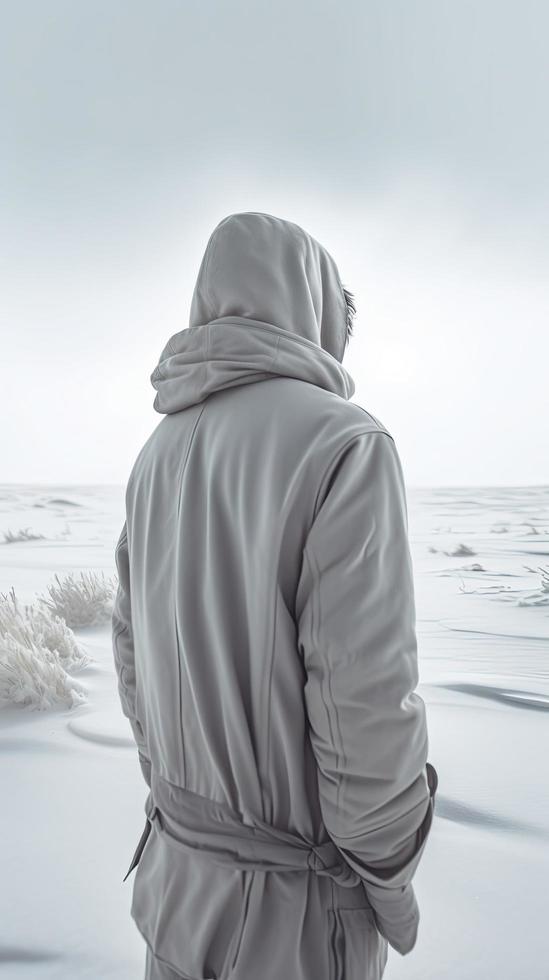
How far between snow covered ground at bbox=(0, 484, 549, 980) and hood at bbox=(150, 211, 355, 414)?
1.24 metres

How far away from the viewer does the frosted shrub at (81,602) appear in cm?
318

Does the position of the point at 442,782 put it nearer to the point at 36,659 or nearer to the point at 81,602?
the point at 36,659

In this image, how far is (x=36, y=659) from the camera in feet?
8.06

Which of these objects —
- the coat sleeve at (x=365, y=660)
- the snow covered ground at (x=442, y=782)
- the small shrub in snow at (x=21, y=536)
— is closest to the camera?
the coat sleeve at (x=365, y=660)

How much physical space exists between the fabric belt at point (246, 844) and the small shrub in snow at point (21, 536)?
3.16 meters

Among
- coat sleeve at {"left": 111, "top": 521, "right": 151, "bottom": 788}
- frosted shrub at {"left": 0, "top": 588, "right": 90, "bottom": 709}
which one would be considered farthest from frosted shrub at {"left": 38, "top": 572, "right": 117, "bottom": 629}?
coat sleeve at {"left": 111, "top": 521, "right": 151, "bottom": 788}

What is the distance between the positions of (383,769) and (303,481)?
10.9 inches

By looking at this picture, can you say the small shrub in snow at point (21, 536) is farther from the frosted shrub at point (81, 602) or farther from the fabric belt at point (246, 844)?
the fabric belt at point (246, 844)

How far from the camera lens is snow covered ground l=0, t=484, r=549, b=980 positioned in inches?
58.3

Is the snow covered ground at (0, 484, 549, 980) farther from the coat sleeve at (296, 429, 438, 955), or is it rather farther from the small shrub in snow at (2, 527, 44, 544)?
the coat sleeve at (296, 429, 438, 955)

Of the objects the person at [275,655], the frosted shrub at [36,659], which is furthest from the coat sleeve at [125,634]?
the frosted shrub at [36,659]

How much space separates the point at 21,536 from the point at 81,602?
0.75 metres

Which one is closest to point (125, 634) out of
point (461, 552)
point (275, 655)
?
point (275, 655)

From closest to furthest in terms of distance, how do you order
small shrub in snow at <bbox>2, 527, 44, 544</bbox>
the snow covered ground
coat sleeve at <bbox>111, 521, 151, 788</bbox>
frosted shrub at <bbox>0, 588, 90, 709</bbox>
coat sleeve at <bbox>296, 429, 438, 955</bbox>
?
coat sleeve at <bbox>296, 429, 438, 955</bbox> < coat sleeve at <bbox>111, 521, 151, 788</bbox> < the snow covered ground < frosted shrub at <bbox>0, 588, 90, 709</bbox> < small shrub in snow at <bbox>2, 527, 44, 544</bbox>
